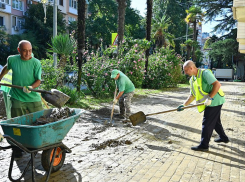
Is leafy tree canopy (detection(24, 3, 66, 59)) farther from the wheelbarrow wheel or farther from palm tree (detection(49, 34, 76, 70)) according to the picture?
the wheelbarrow wheel

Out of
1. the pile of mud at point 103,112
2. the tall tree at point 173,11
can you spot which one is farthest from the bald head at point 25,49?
the tall tree at point 173,11

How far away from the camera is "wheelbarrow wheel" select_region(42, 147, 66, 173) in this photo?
450 centimetres

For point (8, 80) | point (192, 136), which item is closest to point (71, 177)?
point (8, 80)

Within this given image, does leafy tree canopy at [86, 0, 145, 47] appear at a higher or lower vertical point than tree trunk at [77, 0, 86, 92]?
higher

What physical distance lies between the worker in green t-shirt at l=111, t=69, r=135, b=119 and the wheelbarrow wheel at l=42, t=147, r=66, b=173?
4.04 metres

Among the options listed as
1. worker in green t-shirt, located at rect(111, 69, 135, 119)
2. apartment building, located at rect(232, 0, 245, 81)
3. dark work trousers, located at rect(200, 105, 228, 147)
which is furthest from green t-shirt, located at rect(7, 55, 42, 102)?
apartment building, located at rect(232, 0, 245, 81)

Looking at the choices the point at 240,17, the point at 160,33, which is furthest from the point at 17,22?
the point at 240,17

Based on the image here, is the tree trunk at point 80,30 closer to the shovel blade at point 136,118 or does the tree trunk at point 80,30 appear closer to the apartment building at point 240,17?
the apartment building at point 240,17

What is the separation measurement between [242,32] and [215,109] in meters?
10.5

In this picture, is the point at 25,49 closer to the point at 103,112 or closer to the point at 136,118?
the point at 136,118

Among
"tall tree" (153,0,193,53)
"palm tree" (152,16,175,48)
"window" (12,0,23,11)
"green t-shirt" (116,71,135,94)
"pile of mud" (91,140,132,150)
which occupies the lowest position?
"pile of mud" (91,140,132,150)

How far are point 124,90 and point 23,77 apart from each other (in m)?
4.43

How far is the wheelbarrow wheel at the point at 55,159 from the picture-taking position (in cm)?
450

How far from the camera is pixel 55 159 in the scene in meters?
4.77
